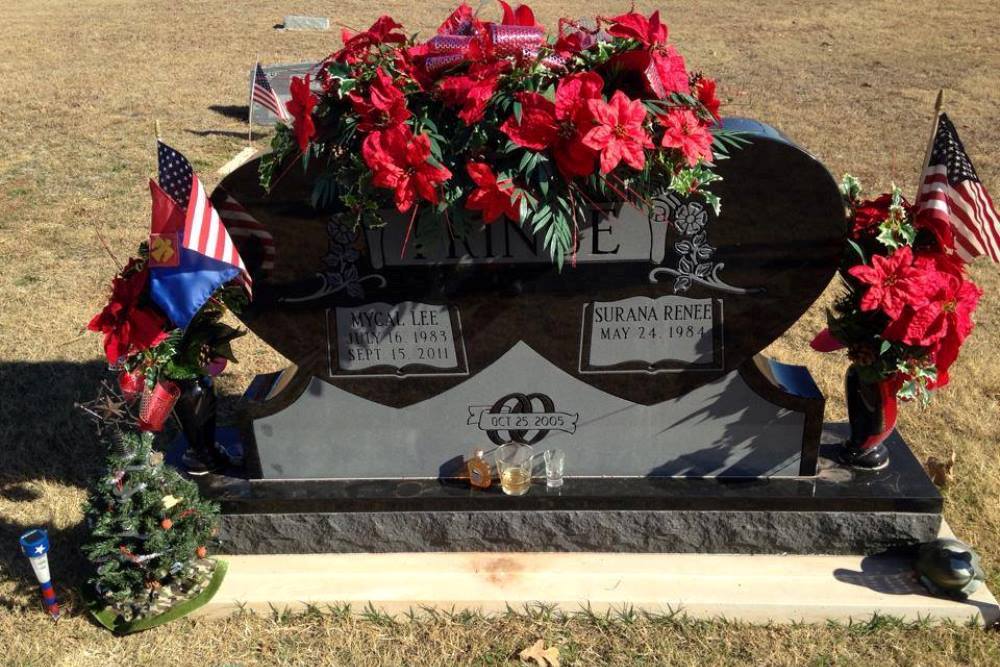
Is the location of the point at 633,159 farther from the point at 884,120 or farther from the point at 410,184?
the point at 884,120

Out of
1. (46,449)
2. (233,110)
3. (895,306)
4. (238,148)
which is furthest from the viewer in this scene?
(233,110)

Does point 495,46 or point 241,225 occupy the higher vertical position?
point 495,46

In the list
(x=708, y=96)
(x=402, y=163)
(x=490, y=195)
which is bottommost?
(x=490, y=195)

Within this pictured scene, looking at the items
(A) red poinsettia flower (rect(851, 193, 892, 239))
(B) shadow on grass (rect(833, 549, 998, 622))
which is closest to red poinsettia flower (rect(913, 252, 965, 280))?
(A) red poinsettia flower (rect(851, 193, 892, 239))

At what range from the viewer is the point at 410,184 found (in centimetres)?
321

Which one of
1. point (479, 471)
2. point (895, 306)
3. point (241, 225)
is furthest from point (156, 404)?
point (895, 306)

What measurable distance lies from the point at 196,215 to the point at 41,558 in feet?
5.15

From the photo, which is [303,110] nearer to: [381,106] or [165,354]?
[381,106]

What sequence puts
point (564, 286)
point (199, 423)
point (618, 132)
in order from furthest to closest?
1. point (199, 423)
2. point (564, 286)
3. point (618, 132)

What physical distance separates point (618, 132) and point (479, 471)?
1.67 meters

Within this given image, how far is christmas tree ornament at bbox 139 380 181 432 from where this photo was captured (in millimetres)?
3871

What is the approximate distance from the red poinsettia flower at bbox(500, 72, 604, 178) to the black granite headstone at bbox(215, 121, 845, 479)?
0.41m

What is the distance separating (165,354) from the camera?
3844 mm

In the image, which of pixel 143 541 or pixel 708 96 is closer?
pixel 708 96
